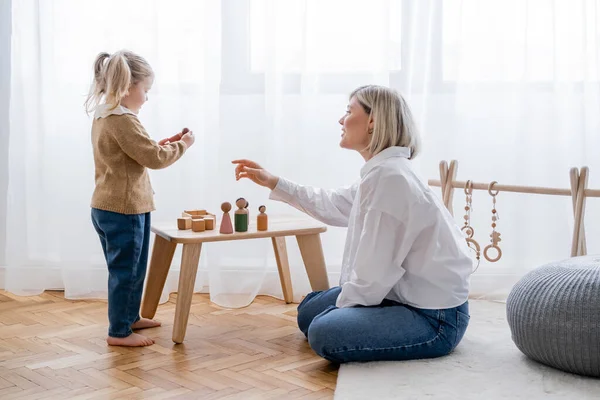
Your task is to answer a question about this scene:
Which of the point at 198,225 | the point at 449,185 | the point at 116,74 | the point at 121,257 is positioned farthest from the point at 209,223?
the point at 449,185

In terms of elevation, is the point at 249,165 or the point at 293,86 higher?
the point at 293,86

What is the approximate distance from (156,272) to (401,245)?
0.91 m

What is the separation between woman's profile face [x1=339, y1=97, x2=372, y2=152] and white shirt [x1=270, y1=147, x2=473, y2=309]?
96mm

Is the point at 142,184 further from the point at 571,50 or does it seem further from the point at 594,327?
the point at 571,50

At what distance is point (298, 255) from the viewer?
3031 mm

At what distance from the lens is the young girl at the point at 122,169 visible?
236cm

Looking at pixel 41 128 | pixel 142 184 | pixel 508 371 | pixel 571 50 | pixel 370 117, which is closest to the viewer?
pixel 508 371

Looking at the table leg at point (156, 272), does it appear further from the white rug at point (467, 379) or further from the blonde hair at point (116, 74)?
the white rug at point (467, 379)

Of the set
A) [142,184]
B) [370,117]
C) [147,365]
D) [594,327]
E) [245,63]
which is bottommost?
[147,365]

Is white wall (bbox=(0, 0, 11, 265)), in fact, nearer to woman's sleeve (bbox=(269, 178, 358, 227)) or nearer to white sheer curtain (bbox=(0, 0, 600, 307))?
white sheer curtain (bbox=(0, 0, 600, 307))

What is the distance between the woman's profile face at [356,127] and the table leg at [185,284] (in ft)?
1.79

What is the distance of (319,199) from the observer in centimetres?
249

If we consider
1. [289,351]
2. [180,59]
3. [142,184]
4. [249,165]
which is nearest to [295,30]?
[180,59]

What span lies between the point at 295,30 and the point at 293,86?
205mm
